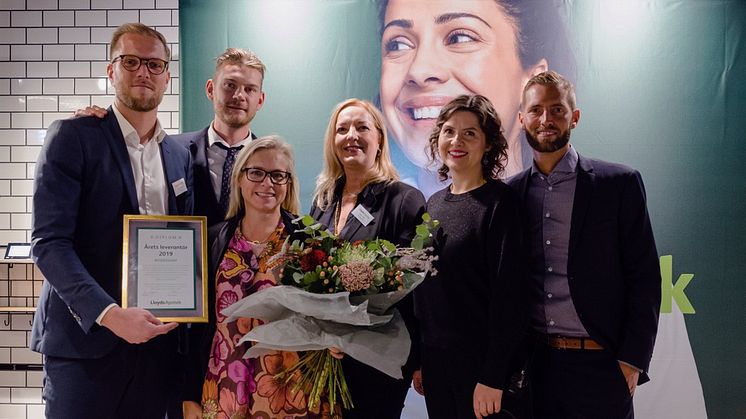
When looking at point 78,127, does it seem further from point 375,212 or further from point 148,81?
point 375,212

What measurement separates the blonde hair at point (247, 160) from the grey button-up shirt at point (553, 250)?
→ 971 mm

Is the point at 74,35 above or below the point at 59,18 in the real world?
below

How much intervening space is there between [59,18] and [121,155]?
2482 millimetres

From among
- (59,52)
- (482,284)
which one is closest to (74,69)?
(59,52)

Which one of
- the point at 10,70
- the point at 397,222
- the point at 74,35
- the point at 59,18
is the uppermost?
the point at 59,18

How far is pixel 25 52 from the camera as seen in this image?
4492 mm

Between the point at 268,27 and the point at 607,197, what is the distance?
8.34 feet

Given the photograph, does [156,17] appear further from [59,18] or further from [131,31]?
[131,31]

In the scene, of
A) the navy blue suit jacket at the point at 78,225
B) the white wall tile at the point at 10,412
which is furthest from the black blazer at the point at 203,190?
the white wall tile at the point at 10,412

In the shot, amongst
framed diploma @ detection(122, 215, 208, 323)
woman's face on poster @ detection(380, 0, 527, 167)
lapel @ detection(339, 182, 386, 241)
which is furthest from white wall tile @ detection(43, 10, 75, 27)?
lapel @ detection(339, 182, 386, 241)

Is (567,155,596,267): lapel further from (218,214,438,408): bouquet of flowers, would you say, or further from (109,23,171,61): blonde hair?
(109,23,171,61): blonde hair

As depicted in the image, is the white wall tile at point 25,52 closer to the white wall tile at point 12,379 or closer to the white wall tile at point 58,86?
the white wall tile at point 58,86

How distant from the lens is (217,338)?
7.96ft

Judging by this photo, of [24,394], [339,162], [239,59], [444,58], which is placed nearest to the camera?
[339,162]
